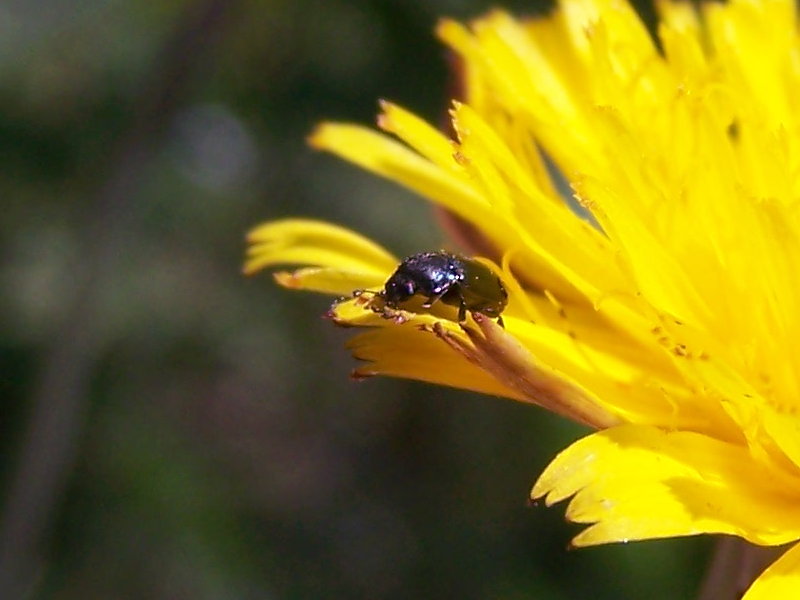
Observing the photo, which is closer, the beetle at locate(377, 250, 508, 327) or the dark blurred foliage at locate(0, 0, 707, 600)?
the beetle at locate(377, 250, 508, 327)

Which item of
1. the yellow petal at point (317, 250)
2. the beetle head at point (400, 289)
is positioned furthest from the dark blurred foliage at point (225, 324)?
the beetle head at point (400, 289)

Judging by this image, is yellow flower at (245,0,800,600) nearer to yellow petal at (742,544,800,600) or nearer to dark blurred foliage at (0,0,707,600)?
yellow petal at (742,544,800,600)

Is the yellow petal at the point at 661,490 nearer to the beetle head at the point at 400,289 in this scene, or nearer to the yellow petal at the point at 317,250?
the beetle head at the point at 400,289

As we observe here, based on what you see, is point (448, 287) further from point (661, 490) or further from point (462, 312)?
point (661, 490)

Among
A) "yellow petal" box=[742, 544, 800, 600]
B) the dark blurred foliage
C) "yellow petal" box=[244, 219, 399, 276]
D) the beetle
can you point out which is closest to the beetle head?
the beetle

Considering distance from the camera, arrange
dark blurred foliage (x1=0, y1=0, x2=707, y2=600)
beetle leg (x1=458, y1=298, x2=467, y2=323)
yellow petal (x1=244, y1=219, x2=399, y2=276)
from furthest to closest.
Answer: dark blurred foliage (x1=0, y1=0, x2=707, y2=600), yellow petal (x1=244, y1=219, x2=399, y2=276), beetle leg (x1=458, y1=298, x2=467, y2=323)
